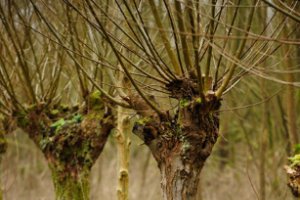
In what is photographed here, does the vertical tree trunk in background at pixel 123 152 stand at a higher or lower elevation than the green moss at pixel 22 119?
lower

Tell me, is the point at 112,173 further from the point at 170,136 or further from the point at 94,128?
the point at 170,136

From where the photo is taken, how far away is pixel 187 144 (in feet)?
18.6

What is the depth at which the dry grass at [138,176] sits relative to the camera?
1641cm

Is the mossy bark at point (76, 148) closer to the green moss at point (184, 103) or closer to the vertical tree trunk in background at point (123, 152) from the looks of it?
the vertical tree trunk in background at point (123, 152)

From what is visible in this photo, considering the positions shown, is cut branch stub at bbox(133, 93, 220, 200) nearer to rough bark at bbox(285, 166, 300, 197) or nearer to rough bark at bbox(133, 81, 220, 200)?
rough bark at bbox(133, 81, 220, 200)

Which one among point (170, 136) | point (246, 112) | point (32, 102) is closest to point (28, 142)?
point (246, 112)

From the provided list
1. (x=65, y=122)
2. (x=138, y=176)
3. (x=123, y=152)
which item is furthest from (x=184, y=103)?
(x=138, y=176)

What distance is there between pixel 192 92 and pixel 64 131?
3.16 m

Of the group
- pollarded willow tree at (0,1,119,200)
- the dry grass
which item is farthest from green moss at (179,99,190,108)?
the dry grass

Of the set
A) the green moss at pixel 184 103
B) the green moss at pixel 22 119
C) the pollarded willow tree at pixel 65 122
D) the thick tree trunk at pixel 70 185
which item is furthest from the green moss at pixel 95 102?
the green moss at pixel 184 103

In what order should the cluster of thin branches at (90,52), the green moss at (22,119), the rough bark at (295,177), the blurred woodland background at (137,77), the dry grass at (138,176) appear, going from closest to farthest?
the blurred woodland background at (137,77)
the rough bark at (295,177)
the cluster of thin branches at (90,52)
the green moss at (22,119)
the dry grass at (138,176)

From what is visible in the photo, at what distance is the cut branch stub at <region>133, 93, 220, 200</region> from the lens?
5.61 meters

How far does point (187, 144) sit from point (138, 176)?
16.4 metres

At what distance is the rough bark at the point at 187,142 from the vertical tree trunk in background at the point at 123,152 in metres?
2.84
